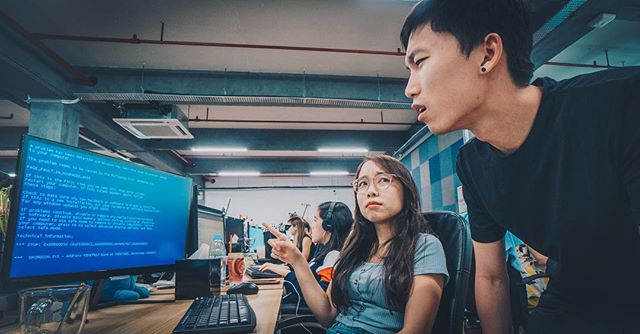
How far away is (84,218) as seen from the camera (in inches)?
39.1

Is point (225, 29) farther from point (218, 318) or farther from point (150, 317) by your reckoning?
point (218, 318)

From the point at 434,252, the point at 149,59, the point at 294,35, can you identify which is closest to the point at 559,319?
the point at 434,252

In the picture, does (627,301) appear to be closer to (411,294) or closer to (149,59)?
(411,294)

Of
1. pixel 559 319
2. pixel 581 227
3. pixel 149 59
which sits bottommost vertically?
pixel 559 319

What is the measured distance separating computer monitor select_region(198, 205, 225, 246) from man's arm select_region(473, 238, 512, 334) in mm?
1585

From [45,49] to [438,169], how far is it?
20.8 feet

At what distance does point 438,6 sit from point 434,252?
84 centimetres

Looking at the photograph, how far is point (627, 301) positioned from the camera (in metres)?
0.78

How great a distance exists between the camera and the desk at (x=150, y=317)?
921 millimetres

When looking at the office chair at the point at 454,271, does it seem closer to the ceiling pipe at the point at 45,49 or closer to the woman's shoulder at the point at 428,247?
the woman's shoulder at the point at 428,247

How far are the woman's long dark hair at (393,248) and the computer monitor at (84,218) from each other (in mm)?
744

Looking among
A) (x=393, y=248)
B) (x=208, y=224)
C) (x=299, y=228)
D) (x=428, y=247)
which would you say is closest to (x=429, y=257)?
(x=428, y=247)

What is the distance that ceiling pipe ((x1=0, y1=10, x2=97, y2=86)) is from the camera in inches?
133

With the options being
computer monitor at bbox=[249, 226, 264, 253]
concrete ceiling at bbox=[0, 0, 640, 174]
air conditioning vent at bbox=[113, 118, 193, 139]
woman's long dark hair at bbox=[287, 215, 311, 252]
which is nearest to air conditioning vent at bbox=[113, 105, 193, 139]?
air conditioning vent at bbox=[113, 118, 193, 139]
